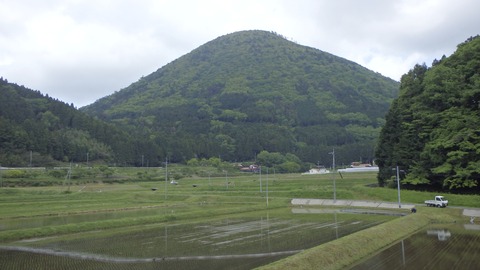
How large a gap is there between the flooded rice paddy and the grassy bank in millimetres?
1849

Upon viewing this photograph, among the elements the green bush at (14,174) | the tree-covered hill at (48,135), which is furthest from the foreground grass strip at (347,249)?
the tree-covered hill at (48,135)

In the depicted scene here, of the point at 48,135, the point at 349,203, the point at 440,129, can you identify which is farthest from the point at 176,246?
the point at 48,135

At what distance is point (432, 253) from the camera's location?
63.2ft

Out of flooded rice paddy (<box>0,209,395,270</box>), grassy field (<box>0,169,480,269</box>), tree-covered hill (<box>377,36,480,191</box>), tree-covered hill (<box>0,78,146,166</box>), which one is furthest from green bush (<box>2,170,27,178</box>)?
tree-covered hill (<box>377,36,480,191</box>)

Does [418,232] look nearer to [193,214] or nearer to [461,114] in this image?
[193,214]

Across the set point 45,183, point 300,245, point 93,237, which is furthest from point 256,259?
point 45,183

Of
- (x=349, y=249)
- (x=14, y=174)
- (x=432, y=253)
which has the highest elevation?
(x=14, y=174)

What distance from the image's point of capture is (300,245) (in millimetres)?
21422

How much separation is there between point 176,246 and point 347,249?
9.13 meters

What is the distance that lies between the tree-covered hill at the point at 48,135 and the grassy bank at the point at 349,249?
89392 millimetres

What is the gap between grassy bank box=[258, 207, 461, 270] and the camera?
624 inches

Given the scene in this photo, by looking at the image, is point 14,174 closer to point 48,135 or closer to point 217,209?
point 48,135

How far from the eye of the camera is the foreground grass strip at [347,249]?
15.8 metres

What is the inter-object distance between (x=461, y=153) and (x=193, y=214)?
1112 inches
